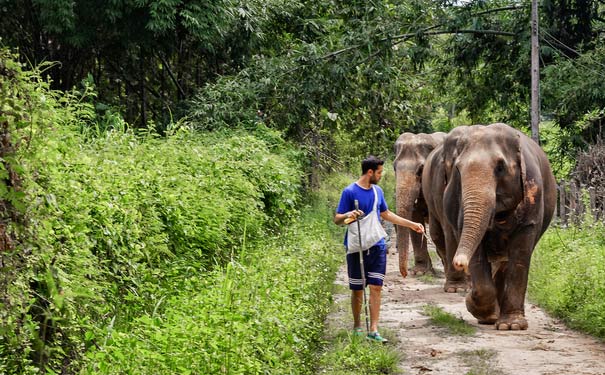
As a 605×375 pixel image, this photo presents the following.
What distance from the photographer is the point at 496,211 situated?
35.0 feet

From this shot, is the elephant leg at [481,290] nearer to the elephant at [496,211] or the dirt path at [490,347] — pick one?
the elephant at [496,211]

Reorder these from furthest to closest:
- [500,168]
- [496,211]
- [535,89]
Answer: [535,89] < [496,211] < [500,168]

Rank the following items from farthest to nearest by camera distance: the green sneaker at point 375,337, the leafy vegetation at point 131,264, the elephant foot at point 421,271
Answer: the elephant foot at point 421,271, the green sneaker at point 375,337, the leafy vegetation at point 131,264

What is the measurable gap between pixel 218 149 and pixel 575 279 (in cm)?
480

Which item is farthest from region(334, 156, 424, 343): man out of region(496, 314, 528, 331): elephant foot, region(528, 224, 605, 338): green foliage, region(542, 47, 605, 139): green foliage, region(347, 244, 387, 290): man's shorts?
region(542, 47, 605, 139): green foliage

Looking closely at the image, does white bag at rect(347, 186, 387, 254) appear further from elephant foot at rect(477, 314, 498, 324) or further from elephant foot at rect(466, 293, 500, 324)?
elephant foot at rect(477, 314, 498, 324)

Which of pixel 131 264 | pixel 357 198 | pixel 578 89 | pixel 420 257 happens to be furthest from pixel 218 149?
pixel 578 89

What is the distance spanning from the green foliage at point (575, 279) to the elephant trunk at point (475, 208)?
1539 millimetres

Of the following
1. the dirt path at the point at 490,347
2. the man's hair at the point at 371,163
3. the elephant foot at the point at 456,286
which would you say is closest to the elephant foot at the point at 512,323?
the dirt path at the point at 490,347

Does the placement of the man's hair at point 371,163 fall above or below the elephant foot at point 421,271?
above

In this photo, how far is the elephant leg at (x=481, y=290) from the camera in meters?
10.5

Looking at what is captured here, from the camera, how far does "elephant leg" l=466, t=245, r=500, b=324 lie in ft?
34.4

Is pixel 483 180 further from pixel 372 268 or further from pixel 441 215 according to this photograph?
pixel 441 215

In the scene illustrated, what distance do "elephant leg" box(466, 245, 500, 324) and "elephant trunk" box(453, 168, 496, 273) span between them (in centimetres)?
47
